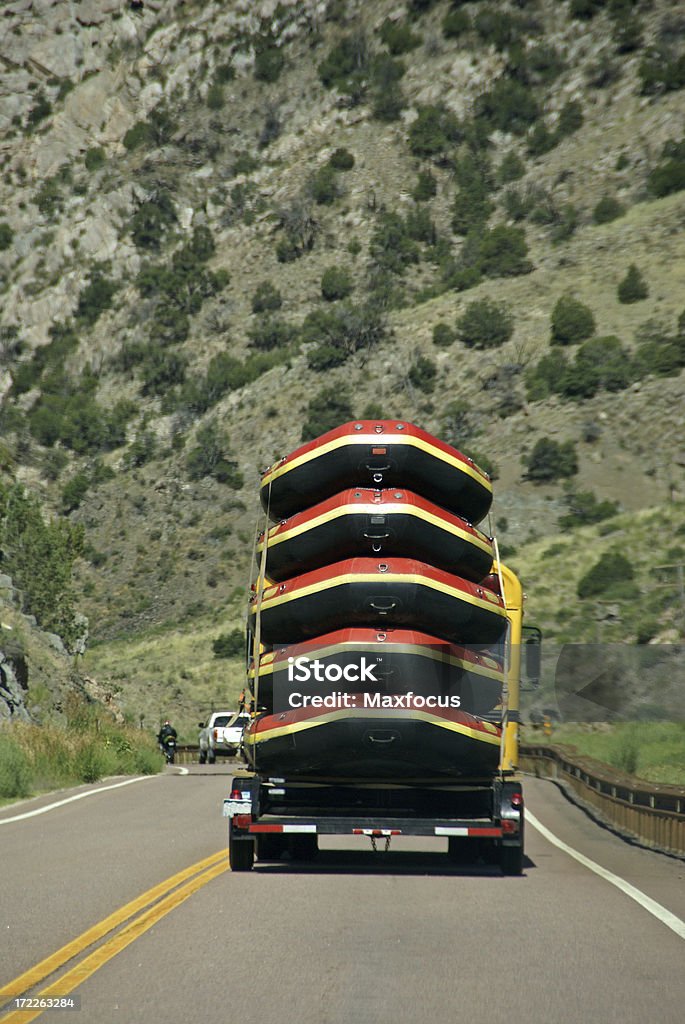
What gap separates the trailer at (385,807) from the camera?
41.7ft

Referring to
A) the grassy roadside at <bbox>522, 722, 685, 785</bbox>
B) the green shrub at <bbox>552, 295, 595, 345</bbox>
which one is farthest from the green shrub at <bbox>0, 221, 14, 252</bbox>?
the grassy roadside at <bbox>522, 722, 685, 785</bbox>

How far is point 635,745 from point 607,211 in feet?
249

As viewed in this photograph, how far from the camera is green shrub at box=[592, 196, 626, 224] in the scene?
339 feet

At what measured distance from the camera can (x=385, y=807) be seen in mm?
12977

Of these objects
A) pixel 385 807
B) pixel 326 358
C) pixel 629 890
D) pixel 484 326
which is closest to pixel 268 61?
pixel 326 358

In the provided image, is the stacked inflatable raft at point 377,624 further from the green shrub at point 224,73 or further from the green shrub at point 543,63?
the green shrub at point 224,73

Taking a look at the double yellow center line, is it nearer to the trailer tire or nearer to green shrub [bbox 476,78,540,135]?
the trailer tire

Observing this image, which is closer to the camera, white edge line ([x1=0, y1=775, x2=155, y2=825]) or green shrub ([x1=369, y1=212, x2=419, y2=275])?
white edge line ([x1=0, y1=775, x2=155, y2=825])

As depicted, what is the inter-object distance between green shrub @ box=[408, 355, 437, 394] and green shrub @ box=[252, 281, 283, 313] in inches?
743

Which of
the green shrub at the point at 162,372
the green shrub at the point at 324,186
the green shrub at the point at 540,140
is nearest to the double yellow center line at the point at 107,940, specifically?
Result: the green shrub at the point at 162,372

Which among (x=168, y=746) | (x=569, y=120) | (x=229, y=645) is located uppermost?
(x=569, y=120)

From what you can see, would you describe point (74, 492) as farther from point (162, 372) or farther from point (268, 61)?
point (268, 61)

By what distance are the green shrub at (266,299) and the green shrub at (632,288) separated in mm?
27059

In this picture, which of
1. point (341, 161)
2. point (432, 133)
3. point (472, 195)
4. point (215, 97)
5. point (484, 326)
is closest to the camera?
point (484, 326)
